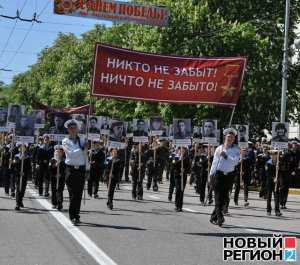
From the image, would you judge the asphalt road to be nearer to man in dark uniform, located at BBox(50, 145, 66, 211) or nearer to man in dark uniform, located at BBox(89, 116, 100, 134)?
man in dark uniform, located at BBox(50, 145, 66, 211)

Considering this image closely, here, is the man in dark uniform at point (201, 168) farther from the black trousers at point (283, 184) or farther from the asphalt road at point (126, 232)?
the black trousers at point (283, 184)

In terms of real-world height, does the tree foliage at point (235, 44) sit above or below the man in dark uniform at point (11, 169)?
above

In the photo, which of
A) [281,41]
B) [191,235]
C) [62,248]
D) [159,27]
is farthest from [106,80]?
[281,41]

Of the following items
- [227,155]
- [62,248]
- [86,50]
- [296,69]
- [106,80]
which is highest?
[86,50]

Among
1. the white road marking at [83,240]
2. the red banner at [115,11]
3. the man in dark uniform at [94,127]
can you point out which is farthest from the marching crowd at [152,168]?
the red banner at [115,11]

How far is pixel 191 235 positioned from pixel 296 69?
Result: 2786 cm

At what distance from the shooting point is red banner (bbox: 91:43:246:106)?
16312 mm

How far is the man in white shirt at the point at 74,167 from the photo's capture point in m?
13.5

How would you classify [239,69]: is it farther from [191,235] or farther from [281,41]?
[281,41]

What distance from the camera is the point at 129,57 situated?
53.8 ft

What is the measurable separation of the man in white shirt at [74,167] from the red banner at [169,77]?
282cm

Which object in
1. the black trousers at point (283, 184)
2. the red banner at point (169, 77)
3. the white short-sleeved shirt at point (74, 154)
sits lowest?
the black trousers at point (283, 184)

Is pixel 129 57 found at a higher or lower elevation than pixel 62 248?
higher

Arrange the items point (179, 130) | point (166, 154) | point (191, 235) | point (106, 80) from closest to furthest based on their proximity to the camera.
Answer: point (191, 235)
point (106, 80)
point (179, 130)
point (166, 154)
